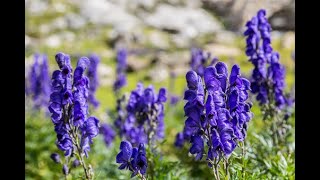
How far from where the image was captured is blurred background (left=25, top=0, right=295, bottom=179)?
423 inches

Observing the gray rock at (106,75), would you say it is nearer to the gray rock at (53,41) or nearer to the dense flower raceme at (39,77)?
the dense flower raceme at (39,77)

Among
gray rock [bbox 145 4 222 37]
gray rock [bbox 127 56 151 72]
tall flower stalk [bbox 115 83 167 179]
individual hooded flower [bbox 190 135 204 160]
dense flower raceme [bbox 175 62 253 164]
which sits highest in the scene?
gray rock [bbox 145 4 222 37]

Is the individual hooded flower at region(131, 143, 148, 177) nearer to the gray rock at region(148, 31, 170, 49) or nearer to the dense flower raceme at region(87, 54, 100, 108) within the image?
the dense flower raceme at region(87, 54, 100, 108)

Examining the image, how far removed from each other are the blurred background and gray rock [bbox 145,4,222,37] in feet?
0.56

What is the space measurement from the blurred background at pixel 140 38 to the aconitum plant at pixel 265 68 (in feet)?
6.26

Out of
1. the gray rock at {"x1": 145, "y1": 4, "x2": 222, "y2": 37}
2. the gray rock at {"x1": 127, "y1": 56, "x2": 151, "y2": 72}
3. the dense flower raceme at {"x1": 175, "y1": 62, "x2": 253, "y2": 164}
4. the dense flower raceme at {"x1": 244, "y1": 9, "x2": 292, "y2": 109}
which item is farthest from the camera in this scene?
the gray rock at {"x1": 145, "y1": 4, "x2": 222, "y2": 37}

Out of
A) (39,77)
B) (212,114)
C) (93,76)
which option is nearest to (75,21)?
(39,77)

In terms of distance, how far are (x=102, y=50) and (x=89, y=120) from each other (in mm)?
58768

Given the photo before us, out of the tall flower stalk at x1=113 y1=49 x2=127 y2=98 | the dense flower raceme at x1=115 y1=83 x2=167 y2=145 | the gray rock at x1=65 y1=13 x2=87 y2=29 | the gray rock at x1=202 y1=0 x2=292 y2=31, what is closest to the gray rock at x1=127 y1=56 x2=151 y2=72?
A: the gray rock at x1=202 y1=0 x2=292 y2=31

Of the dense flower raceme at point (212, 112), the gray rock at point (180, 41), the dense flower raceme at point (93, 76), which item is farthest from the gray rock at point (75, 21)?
the dense flower raceme at point (212, 112)

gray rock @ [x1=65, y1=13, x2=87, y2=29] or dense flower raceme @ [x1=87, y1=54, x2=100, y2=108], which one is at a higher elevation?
gray rock @ [x1=65, y1=13, x2=87, y2=29]

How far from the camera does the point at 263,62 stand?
6.41m

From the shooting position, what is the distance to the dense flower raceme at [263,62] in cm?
633
